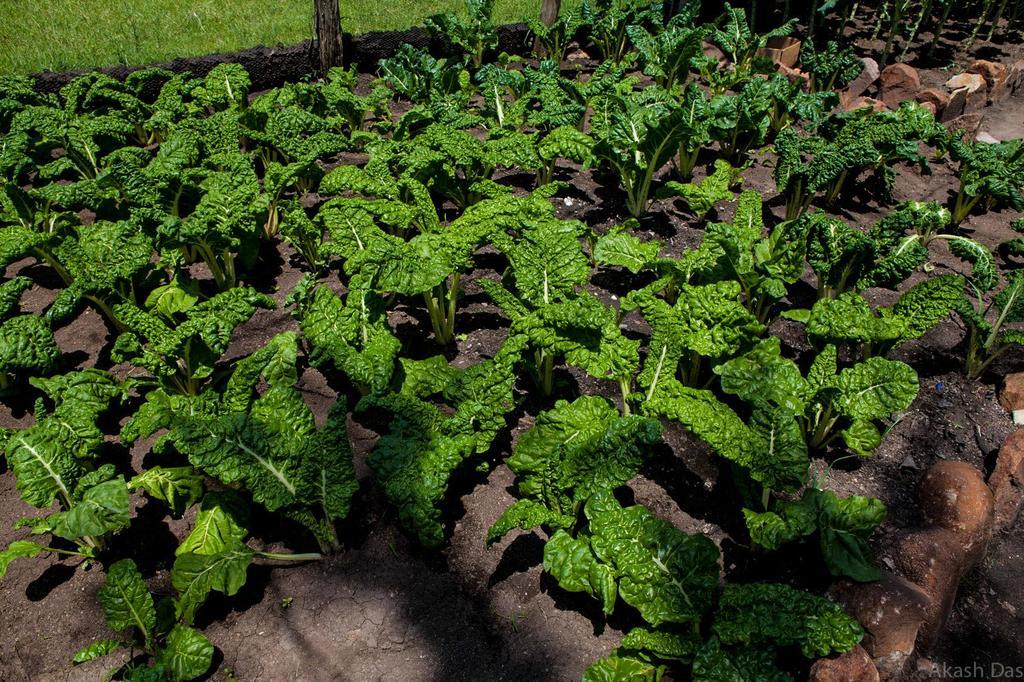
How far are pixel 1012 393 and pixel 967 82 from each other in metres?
4.88

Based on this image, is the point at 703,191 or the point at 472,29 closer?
the point at 703,191

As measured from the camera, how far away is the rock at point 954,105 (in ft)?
22.2

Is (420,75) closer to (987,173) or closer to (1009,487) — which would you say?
(987,173)

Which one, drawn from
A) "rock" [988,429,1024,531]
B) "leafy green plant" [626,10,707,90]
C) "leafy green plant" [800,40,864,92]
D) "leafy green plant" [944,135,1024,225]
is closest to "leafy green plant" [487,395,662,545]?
"rock" [988,429,1024,531]

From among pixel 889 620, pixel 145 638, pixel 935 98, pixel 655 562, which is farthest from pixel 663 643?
pixel 935 98

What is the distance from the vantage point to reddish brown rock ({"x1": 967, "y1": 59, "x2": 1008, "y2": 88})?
7.40 m

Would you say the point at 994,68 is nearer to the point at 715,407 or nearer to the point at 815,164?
the point at 815,164

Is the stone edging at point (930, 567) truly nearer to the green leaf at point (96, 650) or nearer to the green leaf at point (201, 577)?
the green leaf at point (201, 577)

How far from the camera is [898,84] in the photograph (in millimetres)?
7176

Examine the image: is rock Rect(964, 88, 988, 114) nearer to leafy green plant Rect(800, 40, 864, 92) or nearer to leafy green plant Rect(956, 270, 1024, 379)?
leafy green plant Rect(800, 40, 864, 92)

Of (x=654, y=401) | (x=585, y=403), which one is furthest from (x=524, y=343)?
(x=654, y=401)

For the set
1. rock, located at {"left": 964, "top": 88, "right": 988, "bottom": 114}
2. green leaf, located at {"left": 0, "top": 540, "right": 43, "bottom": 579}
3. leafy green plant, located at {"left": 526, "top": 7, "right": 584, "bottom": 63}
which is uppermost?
leafy green plant, located at {"left": 526, "top": 7, "right": 584, "bottom": 63}

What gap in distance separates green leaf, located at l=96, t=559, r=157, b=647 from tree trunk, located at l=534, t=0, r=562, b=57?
6892 millimetres

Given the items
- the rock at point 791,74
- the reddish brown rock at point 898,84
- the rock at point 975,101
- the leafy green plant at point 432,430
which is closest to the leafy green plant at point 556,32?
the rock at point 791,74
